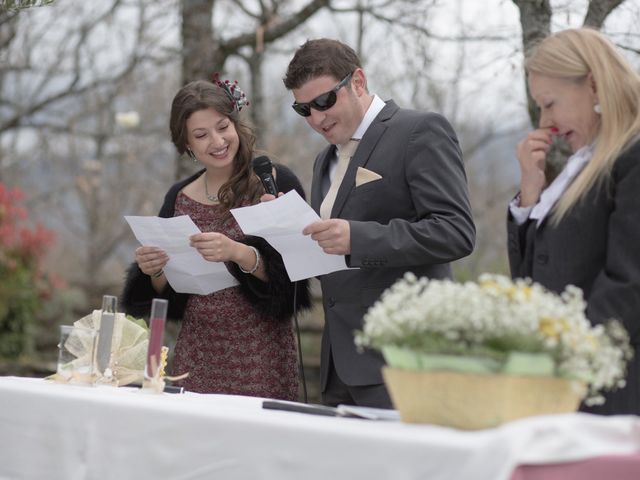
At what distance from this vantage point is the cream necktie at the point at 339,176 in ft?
13.2

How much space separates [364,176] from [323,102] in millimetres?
316

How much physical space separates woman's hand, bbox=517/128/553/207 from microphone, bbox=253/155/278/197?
116 centimetres

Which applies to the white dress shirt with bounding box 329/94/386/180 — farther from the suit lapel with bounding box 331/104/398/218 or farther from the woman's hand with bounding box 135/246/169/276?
the woman's hand with bounding box 135/246/169/276

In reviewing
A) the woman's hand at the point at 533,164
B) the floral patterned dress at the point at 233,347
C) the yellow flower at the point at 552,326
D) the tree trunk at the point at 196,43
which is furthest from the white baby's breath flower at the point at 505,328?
the tree trunk at the point at 196,43

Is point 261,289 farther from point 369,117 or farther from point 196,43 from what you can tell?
point 196,43

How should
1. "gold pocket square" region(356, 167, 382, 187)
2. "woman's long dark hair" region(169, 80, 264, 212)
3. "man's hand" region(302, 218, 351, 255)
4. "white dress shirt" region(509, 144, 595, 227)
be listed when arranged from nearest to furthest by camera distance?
"white dress shirt" region(509, 144, 595, 227), "man's hand" region(302, 218, 351, 255), "gold pocket square" region(356, 167, 382, 187), "woman's long dark hair" region(169, 80, 264, 212)

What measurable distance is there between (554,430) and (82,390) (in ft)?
5.03

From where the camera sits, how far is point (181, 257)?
4.14 metres

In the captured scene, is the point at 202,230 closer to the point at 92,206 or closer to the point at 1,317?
the point at 1,317

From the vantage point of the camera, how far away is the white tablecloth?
2330 millimetres

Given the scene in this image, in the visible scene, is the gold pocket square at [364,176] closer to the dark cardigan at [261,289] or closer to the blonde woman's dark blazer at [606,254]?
the dark cardigan at [261,289]

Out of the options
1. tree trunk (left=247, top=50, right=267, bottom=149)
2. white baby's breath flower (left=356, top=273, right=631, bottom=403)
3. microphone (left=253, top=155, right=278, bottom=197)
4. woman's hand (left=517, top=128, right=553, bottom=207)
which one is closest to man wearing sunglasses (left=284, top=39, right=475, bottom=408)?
microphone (left=253, top=155, right=278, bottom=197)

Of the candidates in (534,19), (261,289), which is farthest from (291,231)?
(534,19)

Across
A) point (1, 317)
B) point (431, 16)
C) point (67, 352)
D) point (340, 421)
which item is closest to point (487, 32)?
point (431, 16)
